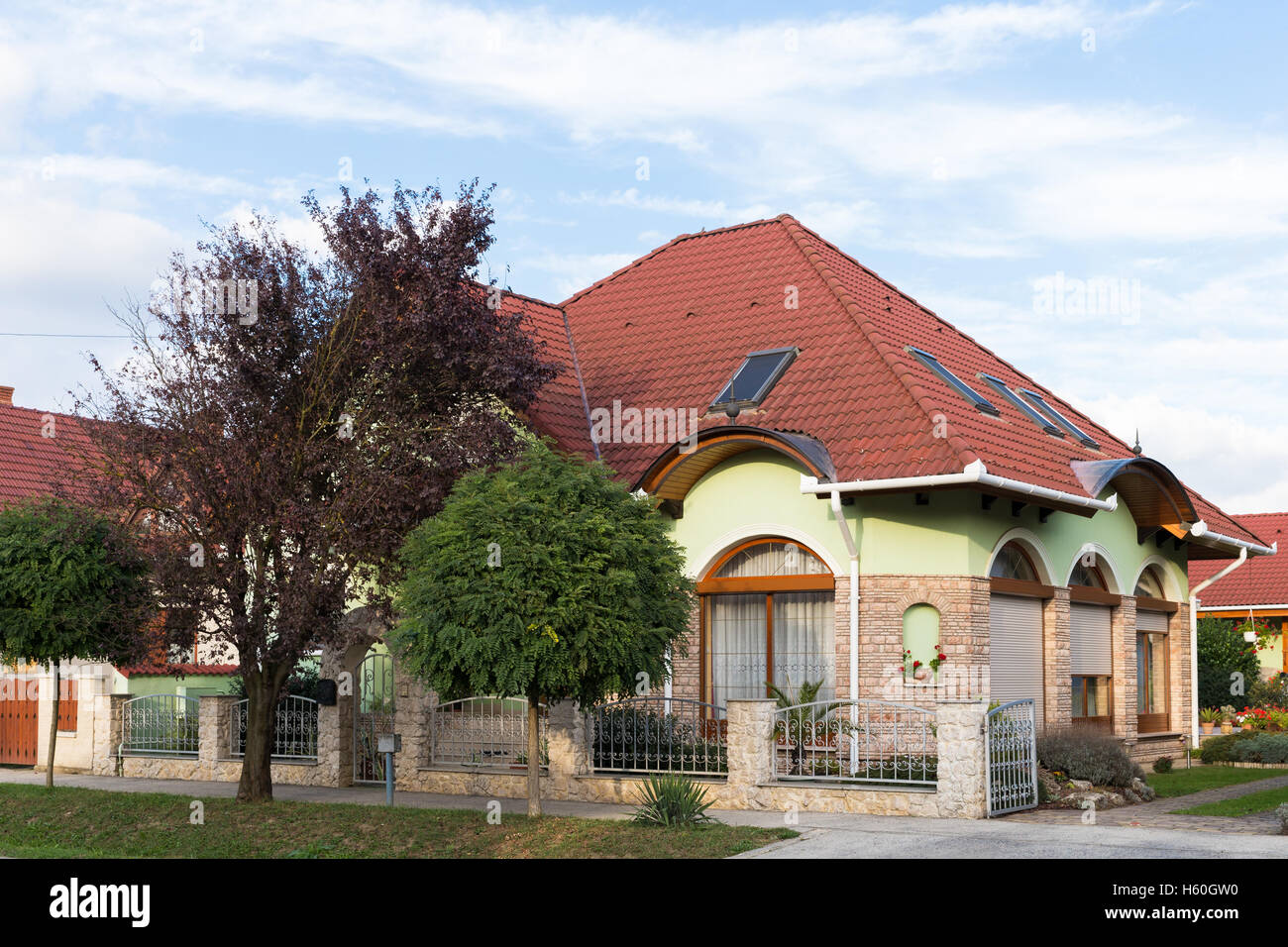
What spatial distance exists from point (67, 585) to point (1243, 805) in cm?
1453

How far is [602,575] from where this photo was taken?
13.7 m

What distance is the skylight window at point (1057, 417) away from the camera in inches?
890

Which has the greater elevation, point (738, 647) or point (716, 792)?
point (738, 647)

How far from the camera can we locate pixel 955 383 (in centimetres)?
2009

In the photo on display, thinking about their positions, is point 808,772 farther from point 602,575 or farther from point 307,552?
point 307,552

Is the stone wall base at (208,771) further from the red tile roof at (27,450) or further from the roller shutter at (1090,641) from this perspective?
the roller shutter at (1090,641)

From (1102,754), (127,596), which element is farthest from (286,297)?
(1102,754)

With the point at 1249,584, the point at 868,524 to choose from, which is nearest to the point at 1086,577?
the point at 868,524

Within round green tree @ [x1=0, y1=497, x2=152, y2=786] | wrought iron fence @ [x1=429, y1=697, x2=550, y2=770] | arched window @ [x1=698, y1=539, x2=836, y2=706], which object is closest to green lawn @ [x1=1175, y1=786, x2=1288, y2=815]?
arched window @ [x1=698, y1=539, x2=836, y2=706]

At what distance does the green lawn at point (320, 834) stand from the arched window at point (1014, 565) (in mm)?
6705

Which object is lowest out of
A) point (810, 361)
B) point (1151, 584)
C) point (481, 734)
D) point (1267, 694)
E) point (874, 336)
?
point (1267, 694)

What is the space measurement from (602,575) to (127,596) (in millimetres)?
6853

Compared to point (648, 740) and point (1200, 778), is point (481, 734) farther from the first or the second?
point (1200, 778)

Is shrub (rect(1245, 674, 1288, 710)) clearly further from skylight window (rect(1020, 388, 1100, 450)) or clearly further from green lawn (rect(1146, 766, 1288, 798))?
skylight window (rect(1020, 388, 1100, 450))
